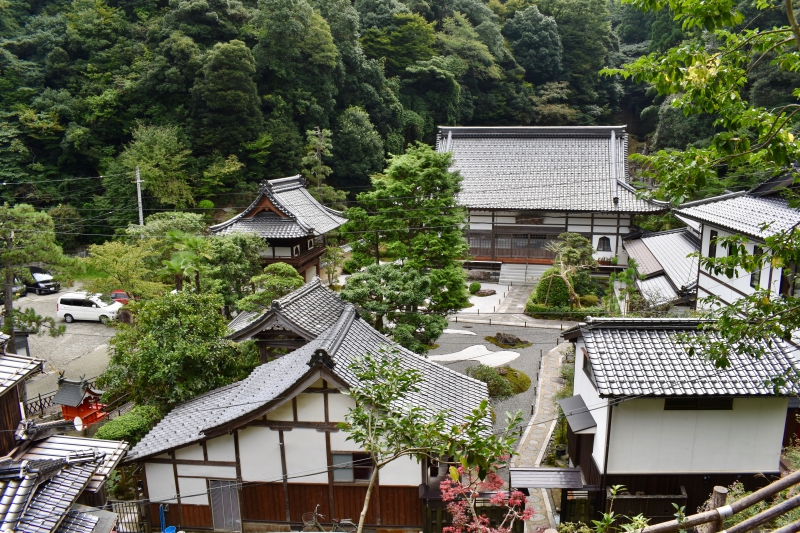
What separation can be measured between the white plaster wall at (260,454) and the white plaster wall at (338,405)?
1378 millimetres

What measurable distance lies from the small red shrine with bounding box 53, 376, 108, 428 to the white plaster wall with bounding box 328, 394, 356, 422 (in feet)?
32.2

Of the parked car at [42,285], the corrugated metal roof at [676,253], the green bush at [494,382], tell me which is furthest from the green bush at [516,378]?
the parked car at [42,285]

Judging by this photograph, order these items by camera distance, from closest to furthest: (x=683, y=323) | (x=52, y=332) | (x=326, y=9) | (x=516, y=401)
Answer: (x=683, y=323) → (x=516, y=401) → (x=52, y=332) → (x=326, y=9)

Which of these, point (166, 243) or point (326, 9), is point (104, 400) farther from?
point (326, 9)

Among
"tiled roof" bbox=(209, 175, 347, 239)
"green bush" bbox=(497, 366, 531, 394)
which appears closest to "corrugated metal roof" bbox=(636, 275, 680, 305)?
"green bush" bbox=(497, 366, 531, 394)

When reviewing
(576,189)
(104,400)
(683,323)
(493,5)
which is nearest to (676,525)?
(683,323)

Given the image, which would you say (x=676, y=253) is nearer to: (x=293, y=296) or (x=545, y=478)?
(x=545, y=478)

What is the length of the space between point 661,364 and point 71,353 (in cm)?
2358

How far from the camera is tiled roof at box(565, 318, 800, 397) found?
1162 centimetres

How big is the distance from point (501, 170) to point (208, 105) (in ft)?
68.3

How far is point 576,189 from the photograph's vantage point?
35344 mm

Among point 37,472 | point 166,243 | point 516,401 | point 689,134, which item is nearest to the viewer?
point 37,472

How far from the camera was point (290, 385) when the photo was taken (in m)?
11.9

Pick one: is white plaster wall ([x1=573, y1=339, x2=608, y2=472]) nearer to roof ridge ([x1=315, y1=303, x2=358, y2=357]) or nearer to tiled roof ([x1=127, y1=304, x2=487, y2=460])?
tiled roof ([x1=127, y1=304, x2=487, y2=460])
